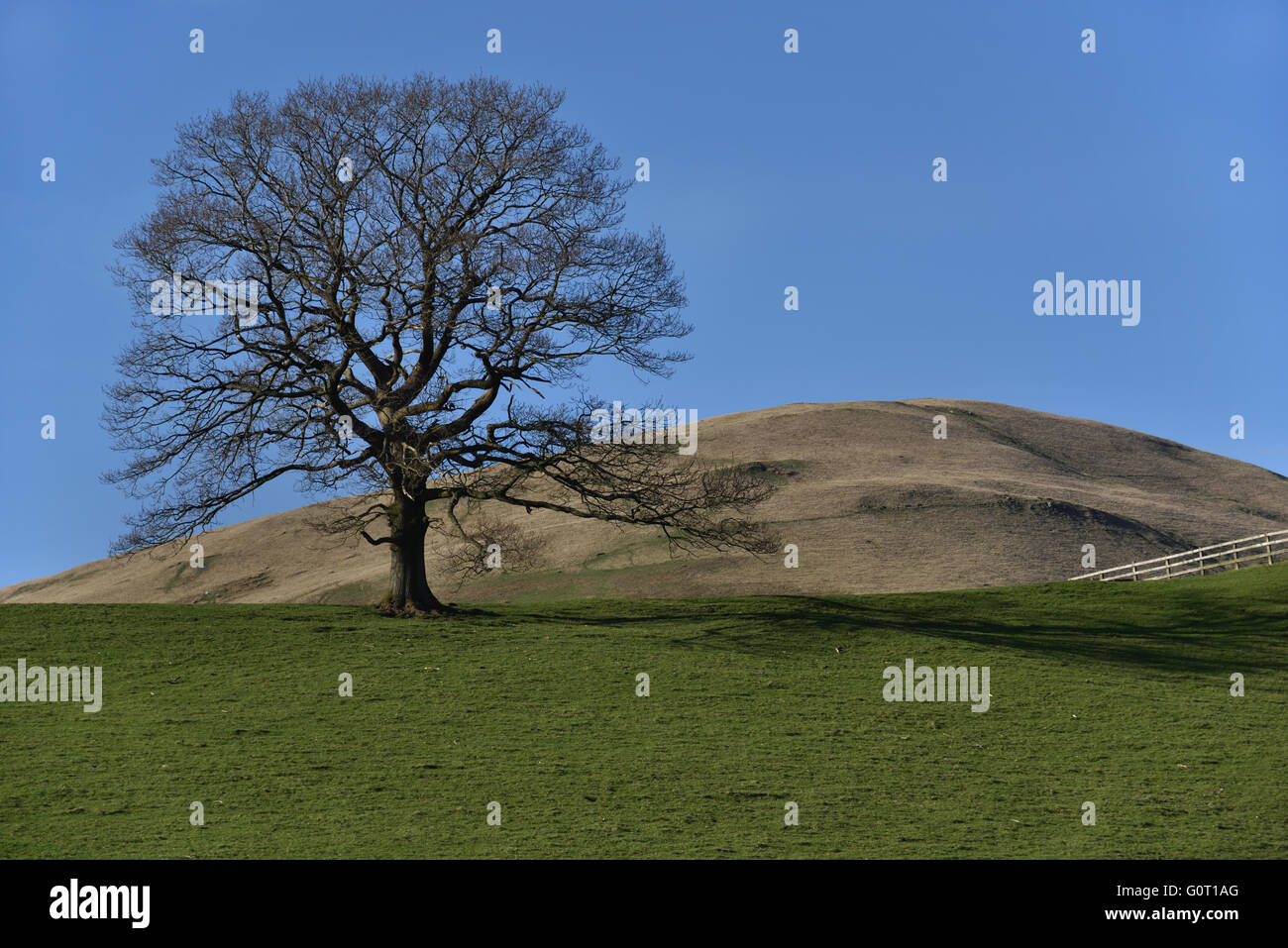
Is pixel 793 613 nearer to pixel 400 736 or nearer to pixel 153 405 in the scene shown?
pixel 400 736

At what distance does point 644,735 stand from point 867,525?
47.6 metres

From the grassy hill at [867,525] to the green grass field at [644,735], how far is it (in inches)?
720

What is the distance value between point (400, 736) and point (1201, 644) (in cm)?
2336

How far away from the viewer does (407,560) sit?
112 ft

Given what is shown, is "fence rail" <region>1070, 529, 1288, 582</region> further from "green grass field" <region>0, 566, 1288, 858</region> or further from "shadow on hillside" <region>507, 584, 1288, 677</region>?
"green grass field" <region>0, 566, 1288, 858</region>

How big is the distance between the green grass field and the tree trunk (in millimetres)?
1031

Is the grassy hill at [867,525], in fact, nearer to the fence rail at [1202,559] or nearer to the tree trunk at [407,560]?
the fence rail at [1202,559]

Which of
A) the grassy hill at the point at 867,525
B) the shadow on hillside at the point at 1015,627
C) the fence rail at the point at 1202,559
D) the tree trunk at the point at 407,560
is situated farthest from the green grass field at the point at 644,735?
the grassy hill at the point at 867,525

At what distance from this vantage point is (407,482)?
32062mm

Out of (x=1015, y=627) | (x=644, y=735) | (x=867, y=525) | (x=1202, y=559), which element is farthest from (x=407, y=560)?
(x=867, y=525)

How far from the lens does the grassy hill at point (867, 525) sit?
6181cm

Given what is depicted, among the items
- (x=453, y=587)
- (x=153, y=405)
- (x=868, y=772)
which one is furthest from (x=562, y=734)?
(x=453, y=587)

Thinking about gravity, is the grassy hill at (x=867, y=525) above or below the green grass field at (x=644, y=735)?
above

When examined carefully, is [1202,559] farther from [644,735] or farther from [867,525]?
[644,735]
